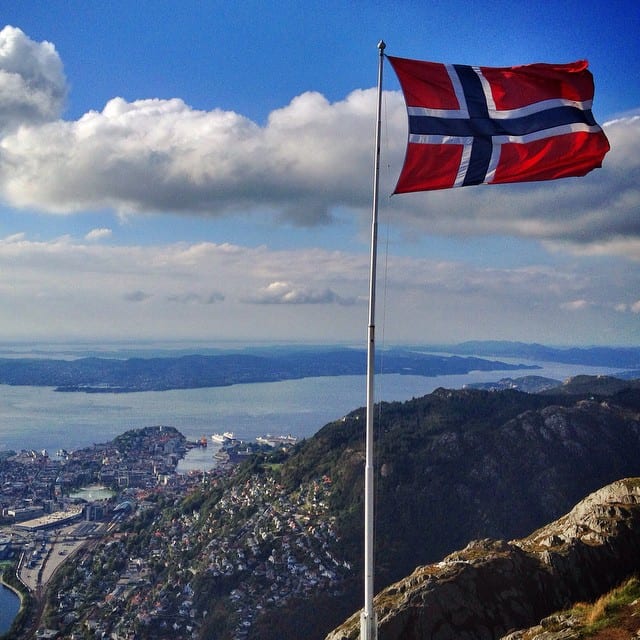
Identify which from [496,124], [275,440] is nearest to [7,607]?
[496,124]

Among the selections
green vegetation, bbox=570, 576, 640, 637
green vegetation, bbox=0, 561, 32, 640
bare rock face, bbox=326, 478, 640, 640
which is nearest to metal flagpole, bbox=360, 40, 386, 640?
green vegetation, bbox=570, 576, 640, 637

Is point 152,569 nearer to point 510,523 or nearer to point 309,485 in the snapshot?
point 309,485

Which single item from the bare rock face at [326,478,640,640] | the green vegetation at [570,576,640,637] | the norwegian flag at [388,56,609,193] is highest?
the norwegian flag at [388,56,609,193]

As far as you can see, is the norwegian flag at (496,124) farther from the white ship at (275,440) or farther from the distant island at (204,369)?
the distant island at (204,369)

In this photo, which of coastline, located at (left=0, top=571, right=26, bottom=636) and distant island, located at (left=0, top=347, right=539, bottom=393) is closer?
coastline, located at (left=0, top=571, right=26, bottom=636)

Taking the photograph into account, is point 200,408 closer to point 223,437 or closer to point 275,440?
point 223,437

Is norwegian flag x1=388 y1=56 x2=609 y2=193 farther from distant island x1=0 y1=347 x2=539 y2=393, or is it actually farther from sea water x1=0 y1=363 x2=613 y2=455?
distant island x1=0 y1=347 x2=539 y2=393

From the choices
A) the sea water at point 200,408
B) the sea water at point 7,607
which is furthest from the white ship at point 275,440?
the sea water at point 7,607
